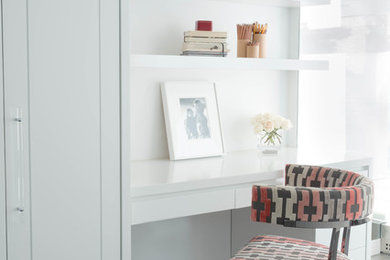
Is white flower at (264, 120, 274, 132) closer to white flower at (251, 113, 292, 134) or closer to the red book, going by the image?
white flower at (251, 113, 292, 134)

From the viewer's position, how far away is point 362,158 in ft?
10.8

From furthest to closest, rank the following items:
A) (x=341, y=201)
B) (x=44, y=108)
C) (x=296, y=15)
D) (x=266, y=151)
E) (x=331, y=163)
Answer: (x=296, y=15)
(x=266, y=151)
(x=331, y=163)
(x=44, y=108)
(x=341, y=201)

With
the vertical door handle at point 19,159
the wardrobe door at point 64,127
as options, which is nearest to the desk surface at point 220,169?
the wardrobe door at point 64,127

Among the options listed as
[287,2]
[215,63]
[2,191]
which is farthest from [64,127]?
[287,2]

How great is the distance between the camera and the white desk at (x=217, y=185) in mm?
2465

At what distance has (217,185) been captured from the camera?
8.70ft

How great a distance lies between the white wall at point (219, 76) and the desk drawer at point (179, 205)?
2.09 feet

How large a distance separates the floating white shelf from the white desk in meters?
0.50

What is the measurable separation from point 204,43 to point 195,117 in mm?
416

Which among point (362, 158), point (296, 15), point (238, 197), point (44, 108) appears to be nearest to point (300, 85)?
point (296, 15)

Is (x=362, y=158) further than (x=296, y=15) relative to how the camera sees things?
No

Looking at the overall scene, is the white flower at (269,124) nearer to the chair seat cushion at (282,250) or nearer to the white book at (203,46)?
the white book at (203,46)

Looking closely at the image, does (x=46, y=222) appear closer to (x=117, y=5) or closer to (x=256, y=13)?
(x=117, y=5)

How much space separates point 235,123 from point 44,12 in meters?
1.66
